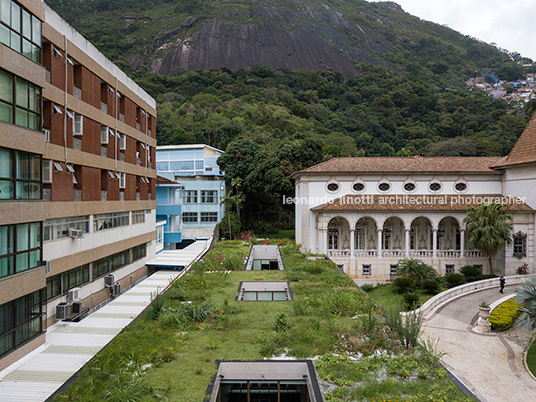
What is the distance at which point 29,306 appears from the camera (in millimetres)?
12461

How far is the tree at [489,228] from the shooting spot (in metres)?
A: 29.7

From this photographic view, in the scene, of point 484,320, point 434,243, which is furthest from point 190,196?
point 484,320

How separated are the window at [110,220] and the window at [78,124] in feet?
14.2

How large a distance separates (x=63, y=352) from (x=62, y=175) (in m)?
7.40

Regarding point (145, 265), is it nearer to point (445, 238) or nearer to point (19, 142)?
point (19, 142)

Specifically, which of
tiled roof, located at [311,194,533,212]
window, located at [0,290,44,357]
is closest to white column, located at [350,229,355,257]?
tiled roof, located at [311,194,533,212]

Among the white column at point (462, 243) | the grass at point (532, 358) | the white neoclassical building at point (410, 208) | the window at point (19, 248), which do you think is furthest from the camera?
the white column at point (462, 243)

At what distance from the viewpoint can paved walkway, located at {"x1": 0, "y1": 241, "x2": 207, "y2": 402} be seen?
1020cm

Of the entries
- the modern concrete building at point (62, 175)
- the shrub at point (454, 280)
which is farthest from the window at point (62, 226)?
the shrub at point (454, 280)

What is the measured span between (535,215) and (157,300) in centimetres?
3048

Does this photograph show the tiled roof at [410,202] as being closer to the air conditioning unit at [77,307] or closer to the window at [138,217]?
the window at [138,217]

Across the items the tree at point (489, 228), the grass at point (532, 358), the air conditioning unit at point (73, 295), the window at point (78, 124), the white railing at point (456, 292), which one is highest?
the window at point (78, 124)

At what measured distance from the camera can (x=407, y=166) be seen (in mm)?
35469

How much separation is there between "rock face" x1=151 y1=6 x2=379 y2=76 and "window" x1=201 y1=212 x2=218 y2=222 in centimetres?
11825
